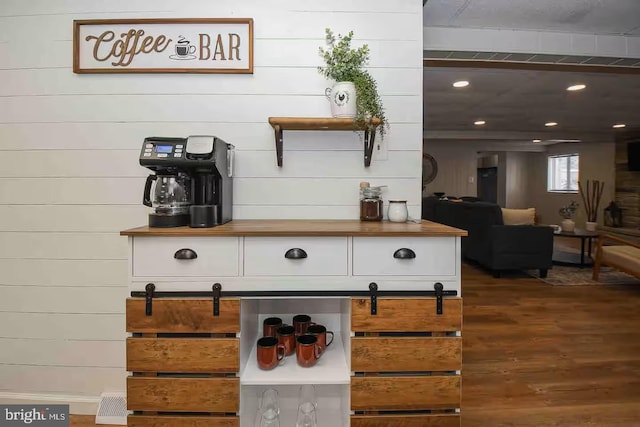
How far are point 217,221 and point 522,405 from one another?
1.84m

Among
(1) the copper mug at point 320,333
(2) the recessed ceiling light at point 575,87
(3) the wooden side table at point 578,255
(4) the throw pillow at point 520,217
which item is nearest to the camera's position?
(1) the copper mug at point 320,333

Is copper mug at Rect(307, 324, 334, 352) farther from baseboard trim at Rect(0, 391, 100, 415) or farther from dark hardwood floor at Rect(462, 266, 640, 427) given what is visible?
baseboard trim at Rect(0, 391, 100, 415)

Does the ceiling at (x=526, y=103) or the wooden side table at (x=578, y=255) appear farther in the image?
the wooden side table at (x=578, y=255)

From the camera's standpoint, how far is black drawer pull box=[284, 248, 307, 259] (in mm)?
1380

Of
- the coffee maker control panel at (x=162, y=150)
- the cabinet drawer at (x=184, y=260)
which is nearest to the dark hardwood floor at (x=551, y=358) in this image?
the cabinet drawer at (x=184, y=260)

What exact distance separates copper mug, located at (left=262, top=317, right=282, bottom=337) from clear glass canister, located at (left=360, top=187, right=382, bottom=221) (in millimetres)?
624

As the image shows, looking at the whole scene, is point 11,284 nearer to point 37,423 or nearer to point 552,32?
point 37,423

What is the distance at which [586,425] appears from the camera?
179 cm

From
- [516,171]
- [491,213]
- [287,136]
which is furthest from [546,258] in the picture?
[516,171]

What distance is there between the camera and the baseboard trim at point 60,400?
1.89 meters

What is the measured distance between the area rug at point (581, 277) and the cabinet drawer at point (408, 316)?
12.5 ft

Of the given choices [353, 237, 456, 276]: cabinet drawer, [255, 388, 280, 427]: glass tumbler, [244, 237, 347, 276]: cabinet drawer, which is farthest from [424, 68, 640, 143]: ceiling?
[255, 388, 280, 427]: glass tumbler

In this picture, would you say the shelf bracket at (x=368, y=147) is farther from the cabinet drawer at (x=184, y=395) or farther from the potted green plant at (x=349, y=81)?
the cabinet drawer at (x=184, y=395)

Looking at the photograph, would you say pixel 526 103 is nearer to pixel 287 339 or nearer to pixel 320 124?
pixel 320 124
